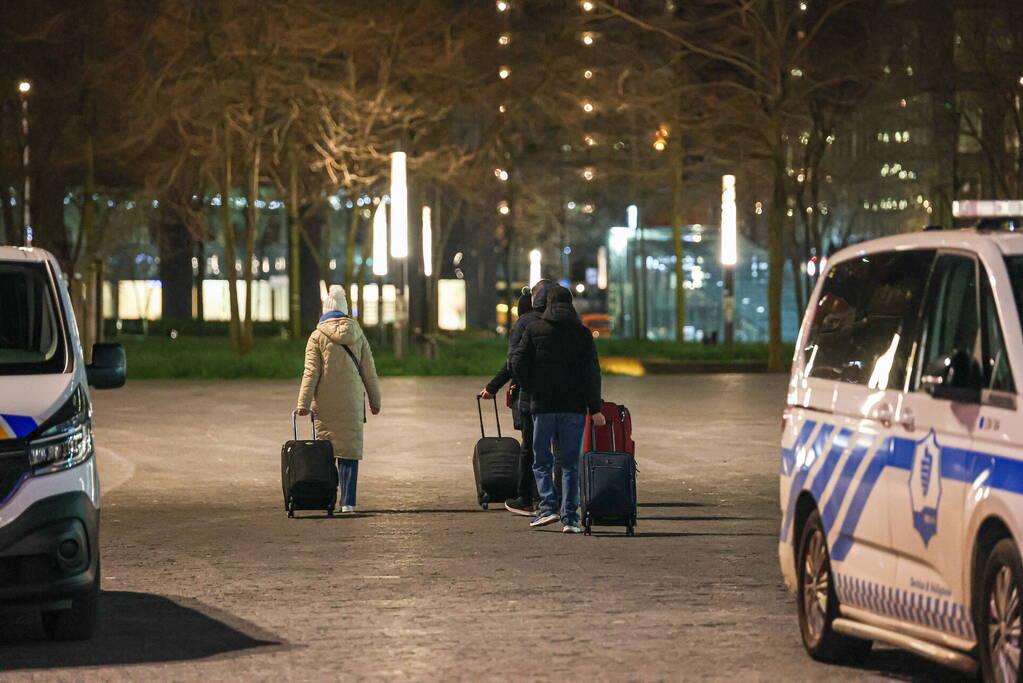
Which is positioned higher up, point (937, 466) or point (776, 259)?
point (776, 259)

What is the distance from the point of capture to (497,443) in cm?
1501

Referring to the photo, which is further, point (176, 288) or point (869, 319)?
point (176, 288)

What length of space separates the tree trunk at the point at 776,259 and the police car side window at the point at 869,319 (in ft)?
101

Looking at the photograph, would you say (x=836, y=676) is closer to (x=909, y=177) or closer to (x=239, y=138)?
(x=239, y=138)

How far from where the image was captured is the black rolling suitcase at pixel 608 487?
527 inches

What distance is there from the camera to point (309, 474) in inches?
573

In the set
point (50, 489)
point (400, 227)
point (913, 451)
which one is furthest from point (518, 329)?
point (400, 227)

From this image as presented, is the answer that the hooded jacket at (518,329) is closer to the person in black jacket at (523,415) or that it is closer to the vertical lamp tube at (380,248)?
the person in black jacket at (523,415)

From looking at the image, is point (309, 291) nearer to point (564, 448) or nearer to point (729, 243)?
point (729, 243)

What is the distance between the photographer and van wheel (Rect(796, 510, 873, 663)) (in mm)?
8477

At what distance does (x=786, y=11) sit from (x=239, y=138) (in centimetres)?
1601

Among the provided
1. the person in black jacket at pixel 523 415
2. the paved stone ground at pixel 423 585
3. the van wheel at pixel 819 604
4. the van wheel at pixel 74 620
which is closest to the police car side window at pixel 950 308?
the van wheel at pixel 819 604

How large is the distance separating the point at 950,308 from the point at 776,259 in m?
34.0

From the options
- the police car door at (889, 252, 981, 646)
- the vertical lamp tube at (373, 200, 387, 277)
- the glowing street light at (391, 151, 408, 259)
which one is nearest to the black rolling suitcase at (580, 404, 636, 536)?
the police car door at (889, 252, 981, 646)
